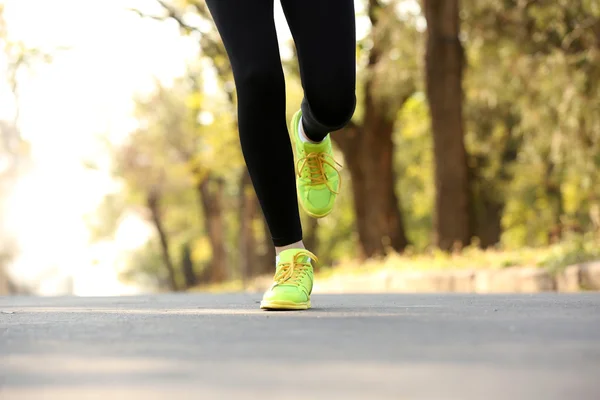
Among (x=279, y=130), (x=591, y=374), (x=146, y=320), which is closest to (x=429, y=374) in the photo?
(x=591, y=374)

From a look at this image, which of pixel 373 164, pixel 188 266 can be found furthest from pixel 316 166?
pixel 188 266

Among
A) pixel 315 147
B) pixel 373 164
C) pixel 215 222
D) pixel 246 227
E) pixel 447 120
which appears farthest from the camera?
pixel 215 222

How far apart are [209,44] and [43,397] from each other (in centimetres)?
2187

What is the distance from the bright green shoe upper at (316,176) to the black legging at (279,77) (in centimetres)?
31

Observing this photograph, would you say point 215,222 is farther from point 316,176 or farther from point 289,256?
point 289,256

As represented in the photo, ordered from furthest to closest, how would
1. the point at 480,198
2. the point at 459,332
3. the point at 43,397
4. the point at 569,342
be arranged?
the point at 480,198
the point at 459,332
the point at 569,342
the point at 43,397

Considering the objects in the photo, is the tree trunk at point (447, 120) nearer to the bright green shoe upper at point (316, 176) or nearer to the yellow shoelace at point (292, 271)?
the bright green shoe upper at point (316, 176)

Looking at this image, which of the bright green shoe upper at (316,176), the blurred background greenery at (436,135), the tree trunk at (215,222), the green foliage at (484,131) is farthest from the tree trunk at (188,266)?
the bright green shoe upper at (316,176)

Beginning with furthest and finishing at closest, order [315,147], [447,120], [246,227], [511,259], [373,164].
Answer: [246,227] < [373,164] < [447,120] < [511,259] < [315,147]

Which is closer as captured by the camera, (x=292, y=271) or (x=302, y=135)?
(x=292, y=271)

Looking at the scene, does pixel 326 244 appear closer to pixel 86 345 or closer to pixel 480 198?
pixel 480 198

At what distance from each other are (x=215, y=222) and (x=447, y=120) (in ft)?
83.4

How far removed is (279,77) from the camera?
461cm

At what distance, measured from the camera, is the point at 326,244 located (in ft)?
169
